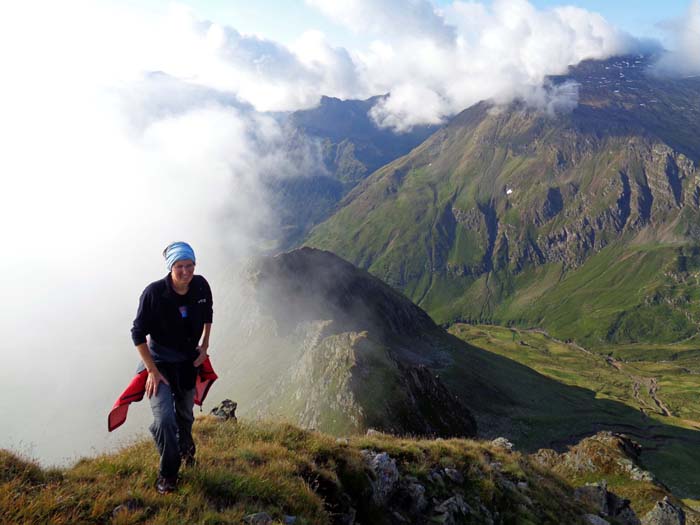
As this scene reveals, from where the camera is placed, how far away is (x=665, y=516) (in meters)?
28.8

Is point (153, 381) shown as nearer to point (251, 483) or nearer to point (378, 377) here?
point (251, 483)

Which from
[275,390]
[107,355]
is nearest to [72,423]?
[107,355]

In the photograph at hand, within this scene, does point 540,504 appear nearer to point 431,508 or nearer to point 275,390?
point 431,508

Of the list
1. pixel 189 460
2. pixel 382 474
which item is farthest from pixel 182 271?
pixel 382 474

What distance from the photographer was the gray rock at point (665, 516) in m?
28.5

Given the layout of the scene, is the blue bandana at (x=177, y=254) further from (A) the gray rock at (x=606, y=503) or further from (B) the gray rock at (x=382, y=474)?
(A) the gray rock at (x=606, y=503)

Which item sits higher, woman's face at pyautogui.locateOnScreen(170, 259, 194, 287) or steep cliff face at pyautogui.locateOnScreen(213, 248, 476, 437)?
steep cliff face at pyautogui.locateOnScreen(213, 248, 476, 437)

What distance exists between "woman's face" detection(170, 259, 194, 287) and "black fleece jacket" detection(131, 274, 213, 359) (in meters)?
0.21

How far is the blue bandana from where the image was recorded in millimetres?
10336

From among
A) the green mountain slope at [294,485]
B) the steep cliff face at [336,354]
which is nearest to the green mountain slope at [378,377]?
the steep cliff face at [336,354]

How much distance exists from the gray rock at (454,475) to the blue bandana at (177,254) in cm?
1463

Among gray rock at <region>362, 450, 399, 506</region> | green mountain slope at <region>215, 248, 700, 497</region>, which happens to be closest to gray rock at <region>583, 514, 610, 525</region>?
gray rock at <region>362, 450, 399, 506</region>

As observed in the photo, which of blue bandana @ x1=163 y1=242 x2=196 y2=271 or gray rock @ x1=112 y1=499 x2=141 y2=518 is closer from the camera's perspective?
gray rock @ x1=112 y1=499 x2=141 y2=518

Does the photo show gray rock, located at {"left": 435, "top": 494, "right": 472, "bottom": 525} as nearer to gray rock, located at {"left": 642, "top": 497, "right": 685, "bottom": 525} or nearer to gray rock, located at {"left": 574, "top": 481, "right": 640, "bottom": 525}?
gray rock, located at {"left": 574, "top": 481, "right": 640, "bottom": 525}
